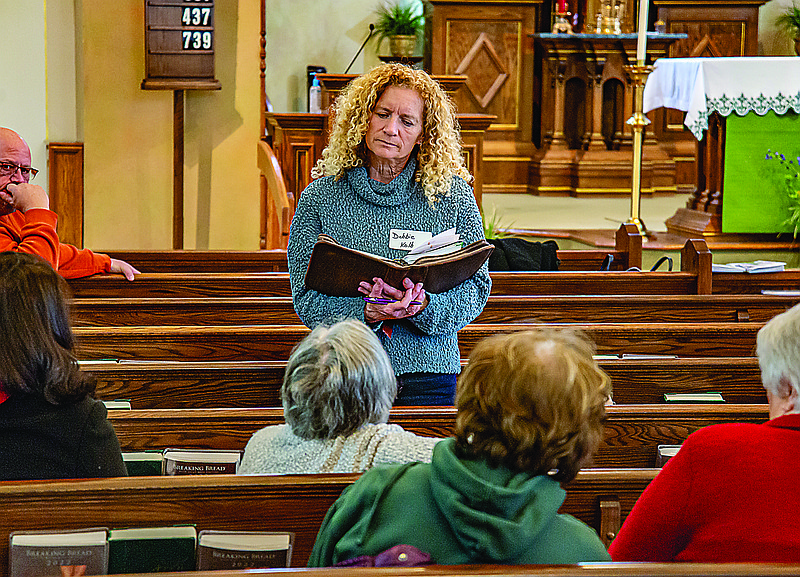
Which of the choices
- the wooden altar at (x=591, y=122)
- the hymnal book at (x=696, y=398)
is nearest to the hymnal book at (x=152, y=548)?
the hymnal book at (x=696, y=398)

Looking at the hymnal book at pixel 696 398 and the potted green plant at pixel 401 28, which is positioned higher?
the potted green plant at pixel 401 28

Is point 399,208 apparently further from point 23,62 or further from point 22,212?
point 23,62

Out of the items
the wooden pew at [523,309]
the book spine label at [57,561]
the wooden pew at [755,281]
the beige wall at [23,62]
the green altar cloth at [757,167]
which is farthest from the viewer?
the green altar cloth at [757,167]

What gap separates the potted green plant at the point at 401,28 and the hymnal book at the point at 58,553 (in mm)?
8565

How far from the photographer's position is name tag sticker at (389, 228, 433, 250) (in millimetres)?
2561

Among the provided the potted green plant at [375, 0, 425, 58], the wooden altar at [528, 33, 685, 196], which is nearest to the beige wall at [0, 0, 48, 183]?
the potted green plant at [375, 0, 425, 58]

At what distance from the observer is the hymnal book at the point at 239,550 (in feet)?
5.80

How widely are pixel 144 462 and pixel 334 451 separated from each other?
68cm

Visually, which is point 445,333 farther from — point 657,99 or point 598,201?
point 598,201

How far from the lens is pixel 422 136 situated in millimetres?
2652

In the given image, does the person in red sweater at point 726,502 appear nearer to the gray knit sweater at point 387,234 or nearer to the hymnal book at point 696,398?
the gray knit sweater at point 387,234

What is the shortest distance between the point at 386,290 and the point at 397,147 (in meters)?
0.40

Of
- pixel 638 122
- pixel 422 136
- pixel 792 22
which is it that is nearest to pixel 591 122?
pixel 792 22

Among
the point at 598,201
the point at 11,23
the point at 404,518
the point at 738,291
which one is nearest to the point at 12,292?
the point at 404,518
